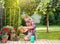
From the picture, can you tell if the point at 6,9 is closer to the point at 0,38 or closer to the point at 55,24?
the point at 0,38

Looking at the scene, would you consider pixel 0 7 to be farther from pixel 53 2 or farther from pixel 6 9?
pixel 53 2

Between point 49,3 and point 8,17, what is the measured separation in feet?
8.64

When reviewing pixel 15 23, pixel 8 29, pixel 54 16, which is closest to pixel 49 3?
pixel 15 23

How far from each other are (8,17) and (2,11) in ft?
1.97

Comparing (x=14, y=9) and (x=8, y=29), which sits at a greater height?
(x=14, y=9)

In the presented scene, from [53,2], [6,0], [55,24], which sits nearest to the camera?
[6,0]

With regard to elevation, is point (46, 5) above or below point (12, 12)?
above

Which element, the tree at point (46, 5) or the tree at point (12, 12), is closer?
the tree at point (46, 5)

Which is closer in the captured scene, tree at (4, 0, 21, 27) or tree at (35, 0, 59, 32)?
tree at (35, 0, 59, 32)

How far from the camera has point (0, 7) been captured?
11867 millimetres

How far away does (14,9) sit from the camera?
39.6 ft

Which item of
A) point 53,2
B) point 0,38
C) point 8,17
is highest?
point 53,2

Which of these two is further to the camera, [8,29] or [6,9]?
[6,9]

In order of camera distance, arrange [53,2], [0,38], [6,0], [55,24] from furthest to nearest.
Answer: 1. [55,24]
2. [53,2]
3. [6,0]
4. [0,38]
